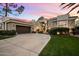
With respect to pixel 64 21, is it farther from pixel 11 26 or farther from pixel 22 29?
pixel 11 26

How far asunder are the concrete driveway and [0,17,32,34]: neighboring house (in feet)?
0.33

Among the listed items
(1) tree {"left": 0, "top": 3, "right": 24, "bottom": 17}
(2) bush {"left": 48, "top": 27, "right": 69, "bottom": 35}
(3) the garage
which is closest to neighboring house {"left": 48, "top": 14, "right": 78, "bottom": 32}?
(2) bush {"left": 48, "top": 27, "right": 69, "bottom": 35}

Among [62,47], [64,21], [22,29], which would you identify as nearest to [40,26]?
[22,29]

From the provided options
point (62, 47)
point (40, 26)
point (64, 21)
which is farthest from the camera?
point (40, 26)

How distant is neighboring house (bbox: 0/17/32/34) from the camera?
257 cm

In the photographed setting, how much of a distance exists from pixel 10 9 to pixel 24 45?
63 centimetres

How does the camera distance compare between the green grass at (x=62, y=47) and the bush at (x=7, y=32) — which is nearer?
the green grass at (x=62, y=47)

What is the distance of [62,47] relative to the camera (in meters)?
2.45

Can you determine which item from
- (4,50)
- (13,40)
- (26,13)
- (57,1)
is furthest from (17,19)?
(57,1)

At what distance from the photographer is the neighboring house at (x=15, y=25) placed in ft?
8.45

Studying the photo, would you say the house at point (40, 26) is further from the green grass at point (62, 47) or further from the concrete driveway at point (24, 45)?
the green grass at point (62, 47)

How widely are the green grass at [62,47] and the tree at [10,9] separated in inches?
28.1

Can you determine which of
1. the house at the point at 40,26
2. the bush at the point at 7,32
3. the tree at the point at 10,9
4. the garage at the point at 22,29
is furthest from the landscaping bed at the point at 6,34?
the house at the point at 40,26

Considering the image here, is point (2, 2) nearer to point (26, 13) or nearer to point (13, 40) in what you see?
point (26, 13)
